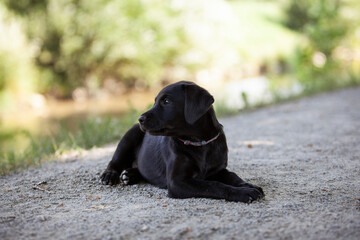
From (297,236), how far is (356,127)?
196 inches

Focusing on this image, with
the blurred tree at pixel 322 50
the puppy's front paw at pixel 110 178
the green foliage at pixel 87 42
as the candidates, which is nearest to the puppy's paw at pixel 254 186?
the puppy's front paw at pixel 110 178

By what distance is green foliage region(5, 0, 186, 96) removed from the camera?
20.2 metres

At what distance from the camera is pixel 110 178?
4285 millimetres

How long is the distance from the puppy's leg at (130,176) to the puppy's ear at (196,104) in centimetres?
110

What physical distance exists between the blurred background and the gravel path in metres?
3.35

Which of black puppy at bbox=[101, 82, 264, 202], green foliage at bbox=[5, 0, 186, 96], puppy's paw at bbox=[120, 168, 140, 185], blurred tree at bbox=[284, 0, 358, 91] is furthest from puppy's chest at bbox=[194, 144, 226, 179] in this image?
green foliage at bbox=[5, 0, 186, 96]

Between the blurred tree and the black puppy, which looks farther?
the blurred tree

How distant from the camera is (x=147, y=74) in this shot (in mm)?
22359

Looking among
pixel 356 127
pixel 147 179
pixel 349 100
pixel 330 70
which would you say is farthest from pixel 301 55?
pixel 147 179

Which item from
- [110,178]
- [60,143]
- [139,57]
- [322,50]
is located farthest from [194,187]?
[139,57]

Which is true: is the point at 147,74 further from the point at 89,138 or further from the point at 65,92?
the point at 89,138

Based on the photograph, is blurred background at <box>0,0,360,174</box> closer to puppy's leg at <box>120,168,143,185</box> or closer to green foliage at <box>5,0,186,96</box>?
green foliage at <box>5,0,186,96</box>

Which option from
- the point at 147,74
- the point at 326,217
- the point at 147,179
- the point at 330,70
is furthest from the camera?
the point at 147,74

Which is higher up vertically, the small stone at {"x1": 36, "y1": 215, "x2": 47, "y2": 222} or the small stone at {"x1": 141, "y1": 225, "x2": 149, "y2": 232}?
the small stone at {"x1": 36, "y1": 215, "x2": 47, "y2": 222}
